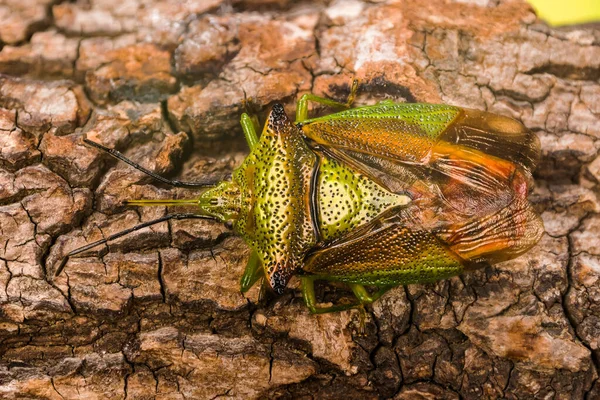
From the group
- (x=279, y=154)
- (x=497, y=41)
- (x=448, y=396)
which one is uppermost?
(x=497, y=41)

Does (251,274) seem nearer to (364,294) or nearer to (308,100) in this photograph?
(364,294)

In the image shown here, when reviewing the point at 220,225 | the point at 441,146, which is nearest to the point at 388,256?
the point at 441,146

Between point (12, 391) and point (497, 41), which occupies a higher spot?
point (497, 41)

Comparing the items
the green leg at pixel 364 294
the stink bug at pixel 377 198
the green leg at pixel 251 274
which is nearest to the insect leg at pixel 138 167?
the stink bug at pixel 377 198

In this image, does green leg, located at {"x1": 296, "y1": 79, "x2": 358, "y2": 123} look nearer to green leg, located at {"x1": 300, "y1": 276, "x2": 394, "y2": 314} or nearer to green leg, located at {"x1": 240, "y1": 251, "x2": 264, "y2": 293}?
green leg, located at {"x1": 240, "y1": 251, "x2": 264, "y2": 293}

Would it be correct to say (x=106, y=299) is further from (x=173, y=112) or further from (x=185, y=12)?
(x=185, y=12)

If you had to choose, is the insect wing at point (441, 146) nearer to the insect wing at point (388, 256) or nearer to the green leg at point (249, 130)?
the insect wing at point (388, 256)

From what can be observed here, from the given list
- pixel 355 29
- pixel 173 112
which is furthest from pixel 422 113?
pixel 173 112

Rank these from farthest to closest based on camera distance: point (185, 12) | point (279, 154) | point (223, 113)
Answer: point (185, 12) → point (223, 113) → point (279, 154)
